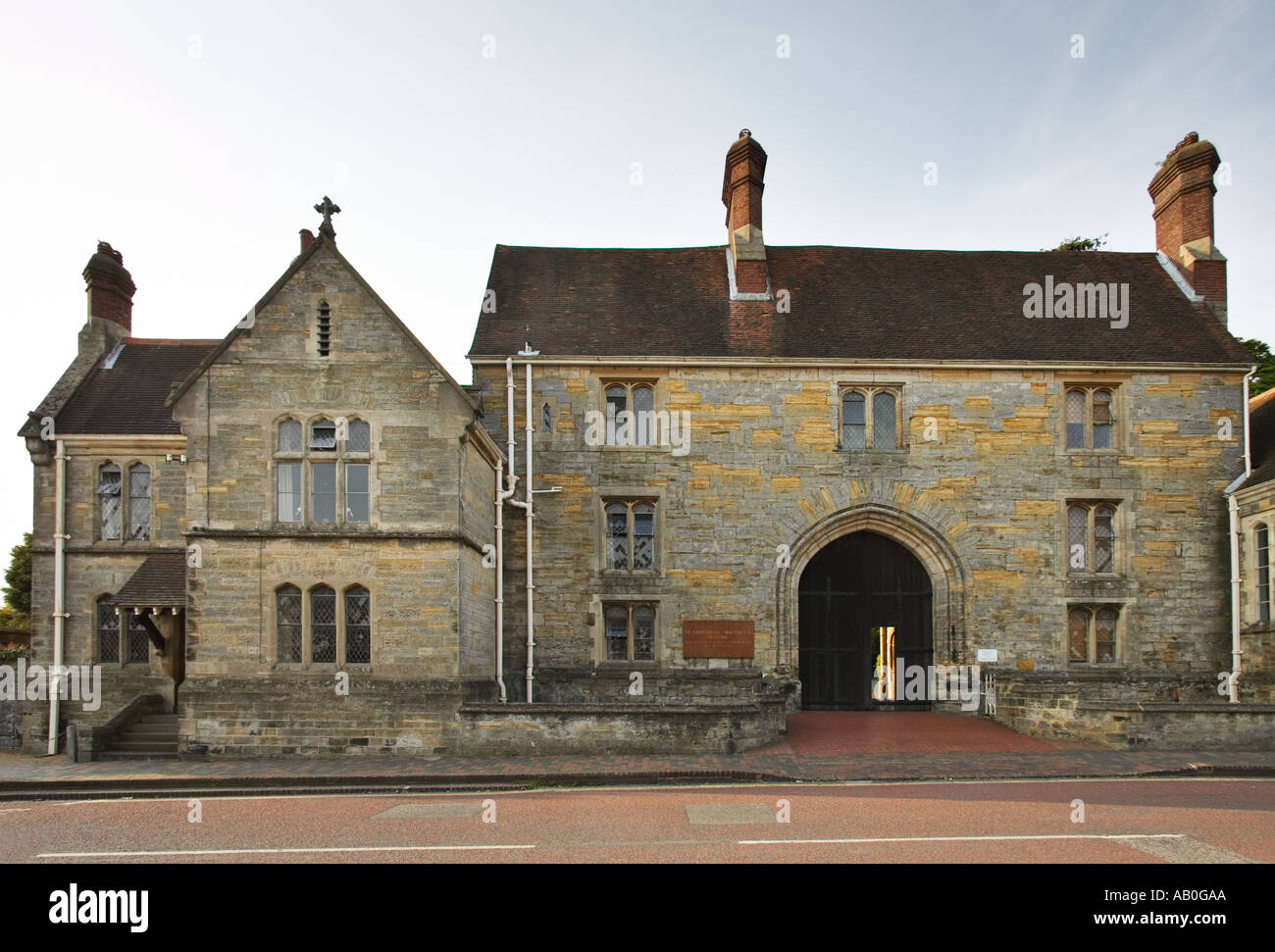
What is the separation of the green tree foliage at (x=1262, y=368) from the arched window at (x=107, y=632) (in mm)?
31476

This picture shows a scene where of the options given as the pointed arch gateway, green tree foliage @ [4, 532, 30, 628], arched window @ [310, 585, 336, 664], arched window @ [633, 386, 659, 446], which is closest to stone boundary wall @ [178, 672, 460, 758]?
arched window @ [310, 585, 336, 664]

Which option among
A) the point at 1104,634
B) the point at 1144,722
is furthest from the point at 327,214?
the point at 1104,634

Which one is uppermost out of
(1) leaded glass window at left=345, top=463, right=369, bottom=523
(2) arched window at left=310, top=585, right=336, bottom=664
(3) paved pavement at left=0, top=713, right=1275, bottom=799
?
→ (1) leaded glass window at left=345, top=463, right=369, bottom=523

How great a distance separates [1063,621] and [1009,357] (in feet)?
19.8

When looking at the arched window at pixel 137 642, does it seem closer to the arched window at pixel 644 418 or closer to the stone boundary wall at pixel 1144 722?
the arched window at pixel 644 418

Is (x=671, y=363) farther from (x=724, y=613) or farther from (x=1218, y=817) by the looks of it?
(x=1218, y=817)

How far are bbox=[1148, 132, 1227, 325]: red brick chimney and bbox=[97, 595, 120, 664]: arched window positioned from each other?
26488 millimetres

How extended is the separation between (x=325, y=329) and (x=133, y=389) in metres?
8.41

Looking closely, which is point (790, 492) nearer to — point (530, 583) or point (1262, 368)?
point (530, 583)

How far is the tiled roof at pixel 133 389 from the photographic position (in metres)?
21.5

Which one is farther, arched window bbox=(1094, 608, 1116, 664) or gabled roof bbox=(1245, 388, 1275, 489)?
arched window bbox=(1094, 608, 1116, 664)

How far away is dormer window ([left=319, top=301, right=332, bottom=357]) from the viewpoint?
1697 cm

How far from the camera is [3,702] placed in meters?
Result: 21.4

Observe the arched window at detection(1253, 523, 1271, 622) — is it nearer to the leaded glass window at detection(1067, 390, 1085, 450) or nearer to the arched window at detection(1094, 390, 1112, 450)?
the arched window at detection(1094, 390, 1112, 450)
